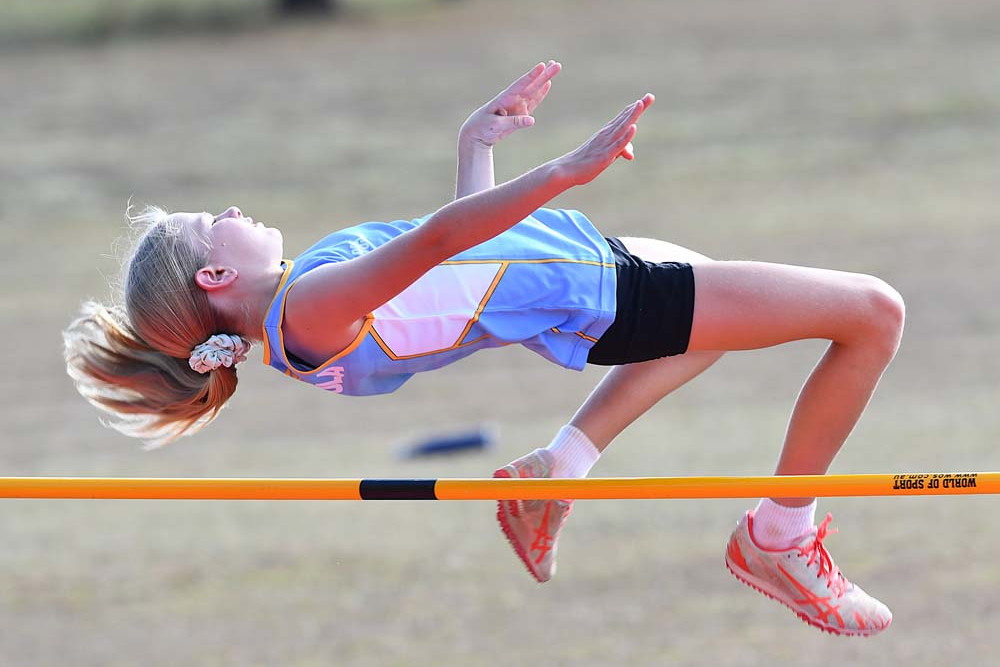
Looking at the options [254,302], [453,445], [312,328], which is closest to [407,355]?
[312,328]

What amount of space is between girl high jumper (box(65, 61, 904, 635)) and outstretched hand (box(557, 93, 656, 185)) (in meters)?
0.46

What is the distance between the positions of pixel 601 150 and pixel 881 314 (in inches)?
40.4

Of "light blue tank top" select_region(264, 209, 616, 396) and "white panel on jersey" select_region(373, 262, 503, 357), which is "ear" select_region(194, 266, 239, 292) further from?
"white panel on jersey" select_region(373, 262, 503, 357)

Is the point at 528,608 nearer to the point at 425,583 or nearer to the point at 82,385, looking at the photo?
the point at 425,583

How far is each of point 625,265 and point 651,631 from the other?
661cm

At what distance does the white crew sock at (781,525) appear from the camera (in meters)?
4.39

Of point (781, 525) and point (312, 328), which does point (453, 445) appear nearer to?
point (781, 525)

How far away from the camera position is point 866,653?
997 cm

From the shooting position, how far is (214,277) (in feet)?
13.0

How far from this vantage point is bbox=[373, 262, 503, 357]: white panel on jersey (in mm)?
3953

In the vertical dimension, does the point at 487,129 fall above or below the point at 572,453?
above

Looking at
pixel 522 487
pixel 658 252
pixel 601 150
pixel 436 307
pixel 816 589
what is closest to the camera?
pixel 601 150

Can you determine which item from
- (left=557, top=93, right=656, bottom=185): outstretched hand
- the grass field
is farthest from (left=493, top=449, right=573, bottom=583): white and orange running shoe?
the grass field

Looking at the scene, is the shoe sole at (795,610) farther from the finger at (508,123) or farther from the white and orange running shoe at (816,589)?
the finger at (508,123)
